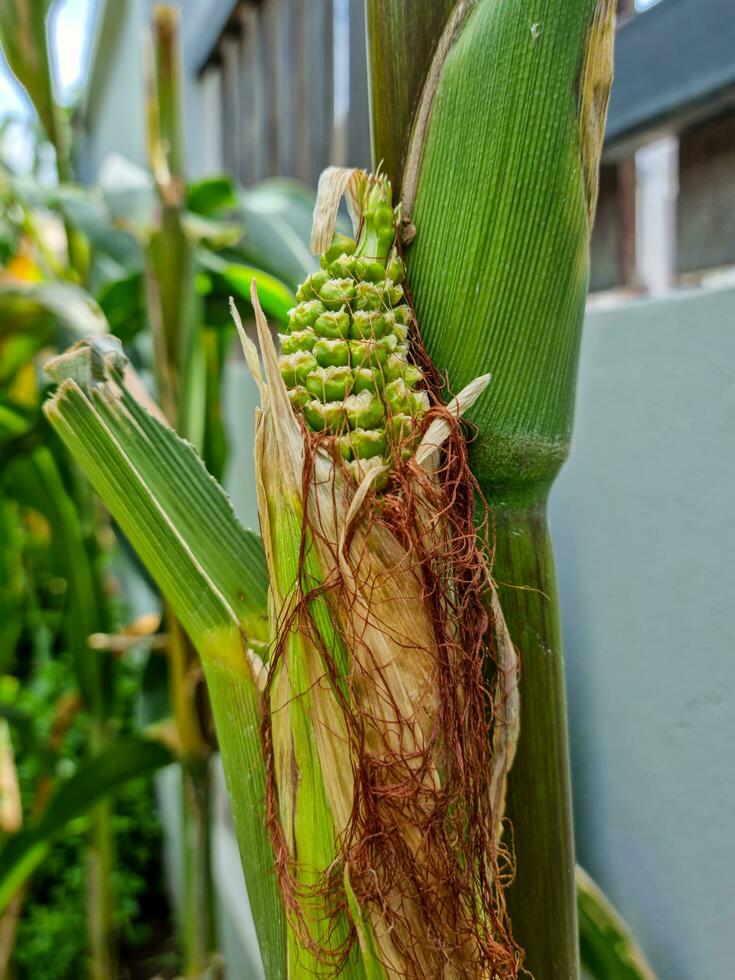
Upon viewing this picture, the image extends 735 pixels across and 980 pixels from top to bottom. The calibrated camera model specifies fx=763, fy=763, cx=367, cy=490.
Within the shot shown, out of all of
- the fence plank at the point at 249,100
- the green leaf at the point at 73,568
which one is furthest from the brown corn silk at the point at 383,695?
the fence plank at the point at 249,100

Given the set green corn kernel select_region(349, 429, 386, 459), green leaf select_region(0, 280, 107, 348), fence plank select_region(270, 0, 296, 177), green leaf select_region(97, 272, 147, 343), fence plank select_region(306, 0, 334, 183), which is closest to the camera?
green corn kernel select_region(349, 429, 386, 459)

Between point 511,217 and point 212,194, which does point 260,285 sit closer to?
point 212,194

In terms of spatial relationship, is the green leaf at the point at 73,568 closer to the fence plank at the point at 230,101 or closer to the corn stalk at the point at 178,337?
the corn stalk at the point at 178,337

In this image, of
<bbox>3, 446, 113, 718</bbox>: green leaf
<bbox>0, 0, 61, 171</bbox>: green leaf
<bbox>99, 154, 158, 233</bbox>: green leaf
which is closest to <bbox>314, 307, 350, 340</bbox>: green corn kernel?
<bbox>99, 154, 158, 233</bbox>: green leaf

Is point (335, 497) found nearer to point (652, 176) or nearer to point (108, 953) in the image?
point (652, 176)

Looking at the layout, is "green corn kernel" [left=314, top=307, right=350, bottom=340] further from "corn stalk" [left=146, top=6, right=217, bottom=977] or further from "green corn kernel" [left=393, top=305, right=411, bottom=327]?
"corn stalk" [left=146, top=6, right=217, bottom=977]

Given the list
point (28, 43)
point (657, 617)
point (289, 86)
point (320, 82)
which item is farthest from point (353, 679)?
point (289, 86)
